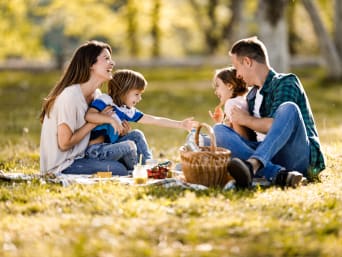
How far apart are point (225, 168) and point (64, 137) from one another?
157cm

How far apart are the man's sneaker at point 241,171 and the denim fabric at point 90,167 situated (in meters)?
1.42

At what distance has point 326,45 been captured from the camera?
1873cm

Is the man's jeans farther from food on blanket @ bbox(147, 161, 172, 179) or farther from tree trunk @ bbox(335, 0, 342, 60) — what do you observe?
tree trunk @ bbox(335, 0, 342, 60)

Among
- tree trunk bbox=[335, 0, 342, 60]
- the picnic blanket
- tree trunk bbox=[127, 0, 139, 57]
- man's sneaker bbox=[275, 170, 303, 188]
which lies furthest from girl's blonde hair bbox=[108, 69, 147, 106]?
tree trunk bbox=[127, 0, 139, 57]

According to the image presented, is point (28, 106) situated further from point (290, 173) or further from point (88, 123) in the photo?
point (290, 173)

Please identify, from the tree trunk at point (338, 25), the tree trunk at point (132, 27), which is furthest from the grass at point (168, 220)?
the tree trunk at point (132, 27)

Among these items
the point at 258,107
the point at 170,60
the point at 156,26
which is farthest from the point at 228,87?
the point at 156,26

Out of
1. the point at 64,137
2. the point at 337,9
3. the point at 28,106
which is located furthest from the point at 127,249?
the point at 337,9

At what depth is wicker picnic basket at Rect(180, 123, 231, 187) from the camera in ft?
19.1

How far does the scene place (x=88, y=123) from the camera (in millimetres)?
6508

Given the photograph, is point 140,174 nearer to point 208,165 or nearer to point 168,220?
point 208,165

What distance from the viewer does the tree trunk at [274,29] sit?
51.9ft

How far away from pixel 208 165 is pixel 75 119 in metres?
1.44

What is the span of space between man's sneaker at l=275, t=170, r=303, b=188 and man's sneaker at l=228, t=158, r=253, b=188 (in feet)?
1.13
